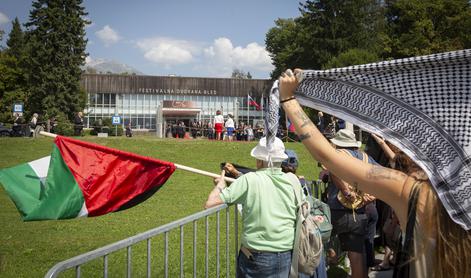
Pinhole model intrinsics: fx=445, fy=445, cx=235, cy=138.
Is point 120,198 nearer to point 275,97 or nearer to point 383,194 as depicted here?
point 275,97

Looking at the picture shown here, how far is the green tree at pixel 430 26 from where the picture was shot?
127ft

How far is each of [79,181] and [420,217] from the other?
353cm

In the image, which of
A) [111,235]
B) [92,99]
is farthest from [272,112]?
[92,99]

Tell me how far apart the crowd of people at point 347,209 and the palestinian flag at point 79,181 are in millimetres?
950

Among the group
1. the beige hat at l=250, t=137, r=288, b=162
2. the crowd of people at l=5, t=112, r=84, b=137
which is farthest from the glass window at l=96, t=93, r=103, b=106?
the beige hat at l=250, t=137, r=288, b=162

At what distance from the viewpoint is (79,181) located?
4.40 m

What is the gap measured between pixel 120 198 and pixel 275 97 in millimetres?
2626

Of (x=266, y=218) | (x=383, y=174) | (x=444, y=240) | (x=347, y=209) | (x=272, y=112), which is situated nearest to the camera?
(x=444, y=240)

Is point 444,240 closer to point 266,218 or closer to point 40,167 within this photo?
point 266,218

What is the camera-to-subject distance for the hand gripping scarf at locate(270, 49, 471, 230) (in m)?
1.67

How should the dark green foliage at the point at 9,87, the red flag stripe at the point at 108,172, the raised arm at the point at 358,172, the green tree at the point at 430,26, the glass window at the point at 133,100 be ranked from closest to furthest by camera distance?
the raised arm at the point at 358,172 < the red flag stripe at the point at 108,172 < the green tree at the point at 430,26 < the dark green foliage at the point at 9,87 < the glass window at the point at 133,100

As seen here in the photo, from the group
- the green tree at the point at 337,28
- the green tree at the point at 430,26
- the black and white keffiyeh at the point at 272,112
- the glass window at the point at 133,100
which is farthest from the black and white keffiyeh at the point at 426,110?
the glass window at the point at 133,100

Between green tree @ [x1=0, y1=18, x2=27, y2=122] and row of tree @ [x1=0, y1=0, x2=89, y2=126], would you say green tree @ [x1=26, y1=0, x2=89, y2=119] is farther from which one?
green tree @ [x1=0, y1=18, x2=27, y2=122]

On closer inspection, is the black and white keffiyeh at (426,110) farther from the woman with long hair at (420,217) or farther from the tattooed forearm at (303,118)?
the tattooed forearm at (303,118)
